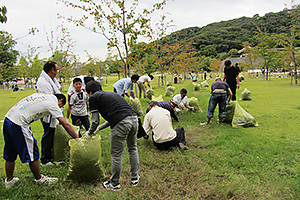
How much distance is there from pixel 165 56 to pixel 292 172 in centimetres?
1932

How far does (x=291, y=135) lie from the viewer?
15.0 ft

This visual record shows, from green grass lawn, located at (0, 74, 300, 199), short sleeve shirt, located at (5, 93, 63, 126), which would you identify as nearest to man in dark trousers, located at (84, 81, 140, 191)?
green grass lawn, located at (0, 74, 300, 199)

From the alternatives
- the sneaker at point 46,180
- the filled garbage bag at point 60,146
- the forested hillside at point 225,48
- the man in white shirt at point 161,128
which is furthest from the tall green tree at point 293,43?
the sneaker at point 46,180

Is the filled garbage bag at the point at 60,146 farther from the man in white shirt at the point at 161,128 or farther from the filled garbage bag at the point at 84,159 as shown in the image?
the man in white shirt at the point at 161,128

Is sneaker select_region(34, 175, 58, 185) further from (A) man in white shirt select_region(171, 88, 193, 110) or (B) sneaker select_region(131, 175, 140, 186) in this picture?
(A) man in white shirt select_region(171, 88, 193, 110)

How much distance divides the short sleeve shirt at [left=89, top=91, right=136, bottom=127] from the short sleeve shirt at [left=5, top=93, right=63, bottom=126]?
44 centimetres

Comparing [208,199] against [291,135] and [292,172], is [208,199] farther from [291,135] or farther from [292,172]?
[291,135]

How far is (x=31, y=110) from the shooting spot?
249 cm

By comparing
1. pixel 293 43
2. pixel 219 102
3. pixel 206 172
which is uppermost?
pixel 293 43

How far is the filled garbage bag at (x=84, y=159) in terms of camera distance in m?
2.64

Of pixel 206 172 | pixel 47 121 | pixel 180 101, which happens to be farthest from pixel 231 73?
pixel 47 121

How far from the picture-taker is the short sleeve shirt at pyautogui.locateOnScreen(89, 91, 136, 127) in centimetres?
256

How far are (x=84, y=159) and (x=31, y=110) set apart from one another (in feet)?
2.83

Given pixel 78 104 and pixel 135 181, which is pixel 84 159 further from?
pixel 78 104
